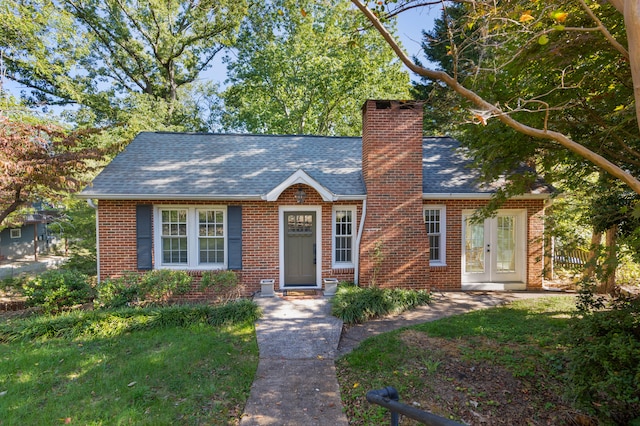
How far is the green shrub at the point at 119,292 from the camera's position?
7.32 m

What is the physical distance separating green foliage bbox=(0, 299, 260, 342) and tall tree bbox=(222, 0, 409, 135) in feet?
A: 51.6

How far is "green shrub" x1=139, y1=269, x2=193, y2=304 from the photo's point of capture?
7.54m

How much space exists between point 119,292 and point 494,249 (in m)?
10.3

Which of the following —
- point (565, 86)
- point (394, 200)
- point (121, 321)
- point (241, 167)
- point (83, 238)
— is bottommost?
point (121, 321)

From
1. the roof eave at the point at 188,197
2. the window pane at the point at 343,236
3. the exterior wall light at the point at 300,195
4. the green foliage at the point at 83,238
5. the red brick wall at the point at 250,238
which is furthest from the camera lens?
the green foliage at the point at 83,238

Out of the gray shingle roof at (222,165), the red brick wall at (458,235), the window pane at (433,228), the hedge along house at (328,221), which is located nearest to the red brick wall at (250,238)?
the hedge along house at (328,221)

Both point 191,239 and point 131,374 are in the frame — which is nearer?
point 131,374

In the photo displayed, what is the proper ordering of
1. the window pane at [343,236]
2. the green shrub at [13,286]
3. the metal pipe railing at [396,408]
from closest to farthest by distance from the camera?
the metal pipe railing at [396,408] < the window pane at [343,236] < the green shrub at [13,286]

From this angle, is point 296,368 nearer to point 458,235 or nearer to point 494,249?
point 458,235

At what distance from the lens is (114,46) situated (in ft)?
65.3

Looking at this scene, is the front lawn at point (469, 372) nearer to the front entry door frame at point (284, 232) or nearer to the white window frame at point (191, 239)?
the front entry door frame at point (284, 232)

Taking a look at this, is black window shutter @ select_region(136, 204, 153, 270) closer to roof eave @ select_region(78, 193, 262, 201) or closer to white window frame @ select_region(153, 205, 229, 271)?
white window frame @ select_region(153, 205, 229, 271)

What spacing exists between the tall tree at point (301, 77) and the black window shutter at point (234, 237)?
13.1 meters

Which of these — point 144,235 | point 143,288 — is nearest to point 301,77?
point 144,235
